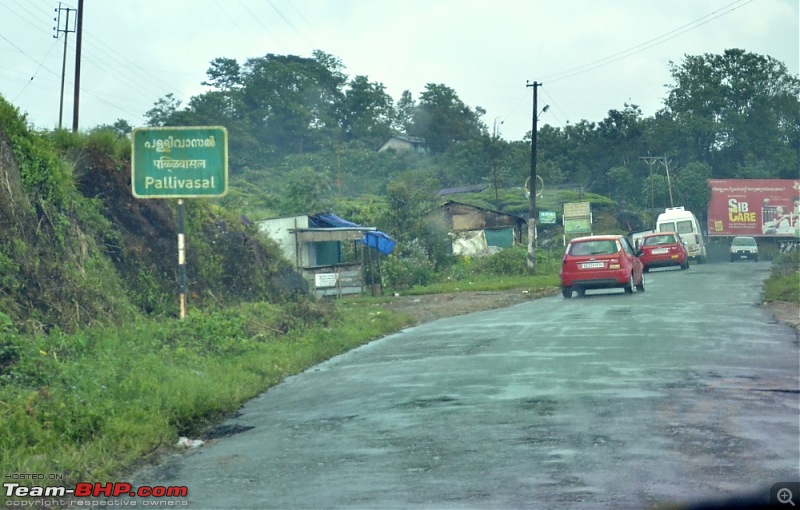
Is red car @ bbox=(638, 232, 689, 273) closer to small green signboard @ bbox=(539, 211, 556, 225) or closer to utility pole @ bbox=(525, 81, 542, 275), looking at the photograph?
utility pole @ bbox=(525, 81, 542, 275)

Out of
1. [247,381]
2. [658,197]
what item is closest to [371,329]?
[247,381]

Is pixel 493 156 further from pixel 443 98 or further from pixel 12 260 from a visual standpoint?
pixel 12 260

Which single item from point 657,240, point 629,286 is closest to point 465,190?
point 657,240

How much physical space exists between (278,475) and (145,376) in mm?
4826

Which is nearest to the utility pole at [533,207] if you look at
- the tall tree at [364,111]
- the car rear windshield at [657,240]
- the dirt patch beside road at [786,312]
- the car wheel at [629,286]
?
the car rear windshield at [657,240]

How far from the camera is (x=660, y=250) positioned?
43.5 metres

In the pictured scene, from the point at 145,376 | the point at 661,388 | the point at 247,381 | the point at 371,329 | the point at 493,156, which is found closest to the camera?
the point at 661,388

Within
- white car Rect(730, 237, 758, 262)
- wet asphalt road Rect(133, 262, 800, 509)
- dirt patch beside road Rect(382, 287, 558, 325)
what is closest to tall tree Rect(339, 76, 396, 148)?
white car Rect(730, 237, 758, 262)

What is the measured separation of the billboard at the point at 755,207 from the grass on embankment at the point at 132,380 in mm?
56602

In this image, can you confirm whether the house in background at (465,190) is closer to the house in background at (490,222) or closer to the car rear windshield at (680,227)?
the house in background at (490,222)

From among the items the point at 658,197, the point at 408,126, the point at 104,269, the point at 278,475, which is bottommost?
the point at 278,475

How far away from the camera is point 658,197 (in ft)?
281

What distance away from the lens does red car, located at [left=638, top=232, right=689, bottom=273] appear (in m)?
43.6

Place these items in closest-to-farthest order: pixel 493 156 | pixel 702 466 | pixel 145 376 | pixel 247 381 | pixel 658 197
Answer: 1. pixel 702 466
2. pixel 145 376
3. pixel 247 381
4. pixel 493 156
5. pixel 658 197
